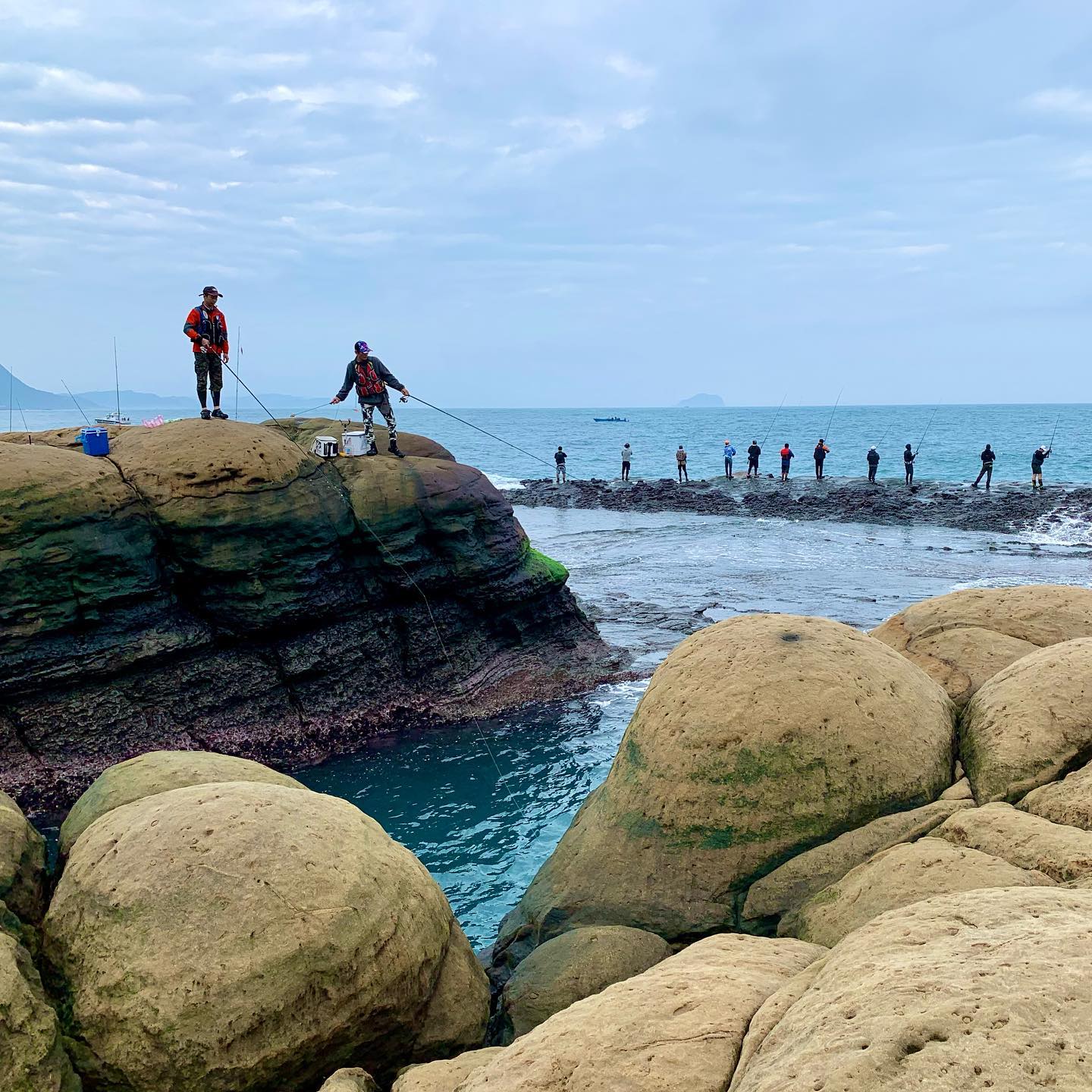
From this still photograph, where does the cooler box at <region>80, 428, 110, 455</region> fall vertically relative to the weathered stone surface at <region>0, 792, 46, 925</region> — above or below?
above

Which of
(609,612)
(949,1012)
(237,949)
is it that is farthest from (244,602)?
(949,1012)

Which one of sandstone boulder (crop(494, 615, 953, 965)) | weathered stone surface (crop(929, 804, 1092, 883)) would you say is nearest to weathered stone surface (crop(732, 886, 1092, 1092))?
weathered stone surface (crop(929, 804, 1092, 883))

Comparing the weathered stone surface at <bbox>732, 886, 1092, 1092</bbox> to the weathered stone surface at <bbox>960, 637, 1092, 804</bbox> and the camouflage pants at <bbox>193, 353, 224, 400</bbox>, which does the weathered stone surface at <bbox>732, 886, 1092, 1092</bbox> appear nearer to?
the weathered stone surface at <bbox>960, 637, 1092, 804</bbox>

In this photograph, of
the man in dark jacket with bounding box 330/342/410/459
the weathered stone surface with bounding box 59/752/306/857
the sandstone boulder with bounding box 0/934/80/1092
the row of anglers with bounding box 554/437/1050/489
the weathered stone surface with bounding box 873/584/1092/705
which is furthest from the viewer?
the row of anglers with bounding box 554/437/1050/489

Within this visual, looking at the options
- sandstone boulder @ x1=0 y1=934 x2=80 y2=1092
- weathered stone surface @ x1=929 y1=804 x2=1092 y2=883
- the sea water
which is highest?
weathered stone surface @ x1=929 y1=804 x2=1092 y2=883

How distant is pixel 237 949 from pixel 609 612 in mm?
19002

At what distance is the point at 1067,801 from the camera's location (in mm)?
6152

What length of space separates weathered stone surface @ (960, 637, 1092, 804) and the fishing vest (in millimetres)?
12541

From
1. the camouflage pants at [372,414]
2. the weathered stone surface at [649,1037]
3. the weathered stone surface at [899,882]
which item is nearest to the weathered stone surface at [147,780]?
the weathered stone surface at [649,1037]

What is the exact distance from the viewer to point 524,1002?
6746mm

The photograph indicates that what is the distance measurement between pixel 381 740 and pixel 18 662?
5465 millimetres

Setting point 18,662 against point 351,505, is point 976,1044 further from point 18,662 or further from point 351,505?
point 351,505

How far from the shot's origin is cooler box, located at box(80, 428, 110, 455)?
14922 mm

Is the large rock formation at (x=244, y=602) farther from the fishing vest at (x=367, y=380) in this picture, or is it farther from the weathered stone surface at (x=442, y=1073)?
the weathered stone surface at (x=442, y=1073)
